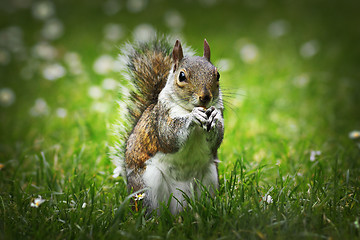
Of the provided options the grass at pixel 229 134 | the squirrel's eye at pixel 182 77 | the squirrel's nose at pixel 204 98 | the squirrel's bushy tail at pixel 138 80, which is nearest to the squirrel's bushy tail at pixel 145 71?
the squirrel's bushy tail at pixel 138 80

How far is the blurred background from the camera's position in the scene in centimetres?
256

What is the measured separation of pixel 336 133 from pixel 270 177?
0.84 meters

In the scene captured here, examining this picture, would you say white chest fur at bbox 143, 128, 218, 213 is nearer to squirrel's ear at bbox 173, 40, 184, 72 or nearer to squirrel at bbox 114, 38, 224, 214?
squirrel at bbox 114, 38, 224, 214

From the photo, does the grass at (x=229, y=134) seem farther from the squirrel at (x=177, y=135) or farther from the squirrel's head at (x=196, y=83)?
the squirrel's head at (x=196, y=83)

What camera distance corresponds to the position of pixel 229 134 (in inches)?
101

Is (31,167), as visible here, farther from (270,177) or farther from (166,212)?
(270,177)

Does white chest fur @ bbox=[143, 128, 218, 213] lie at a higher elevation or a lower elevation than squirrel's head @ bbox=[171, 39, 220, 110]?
lower

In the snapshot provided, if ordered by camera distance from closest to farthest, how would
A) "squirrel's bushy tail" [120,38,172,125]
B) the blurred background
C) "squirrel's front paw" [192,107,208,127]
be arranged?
1. "squirrel's front paw" [192,107,208,127]
2. "squirrel's bushy tail" [120,38,172,125]
3. the blurred background

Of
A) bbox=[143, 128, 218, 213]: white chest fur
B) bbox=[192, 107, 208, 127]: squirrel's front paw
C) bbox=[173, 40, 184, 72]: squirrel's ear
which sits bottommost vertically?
bbox=[143, 128, 218, 213]: white chest fur

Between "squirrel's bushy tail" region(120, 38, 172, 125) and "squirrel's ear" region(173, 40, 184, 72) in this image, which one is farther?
"squirrel's bushy tail" region(120, 38, 172, 125)

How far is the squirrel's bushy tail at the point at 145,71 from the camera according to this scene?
183 centimetres

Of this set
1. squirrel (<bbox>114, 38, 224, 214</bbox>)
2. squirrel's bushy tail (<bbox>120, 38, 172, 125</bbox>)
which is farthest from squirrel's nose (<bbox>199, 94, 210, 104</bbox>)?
squirrel's bushy tail (<bbox>120, 38, 172, 125</bbox>)

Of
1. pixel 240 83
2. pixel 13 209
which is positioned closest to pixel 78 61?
pixel 240 83

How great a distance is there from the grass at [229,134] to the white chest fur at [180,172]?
79 mm
